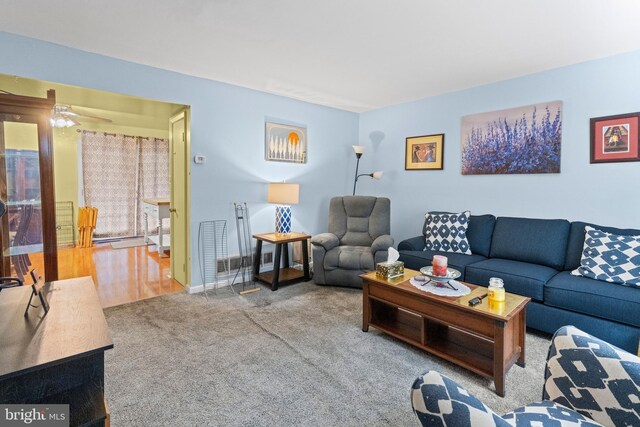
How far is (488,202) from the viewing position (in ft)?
12.2

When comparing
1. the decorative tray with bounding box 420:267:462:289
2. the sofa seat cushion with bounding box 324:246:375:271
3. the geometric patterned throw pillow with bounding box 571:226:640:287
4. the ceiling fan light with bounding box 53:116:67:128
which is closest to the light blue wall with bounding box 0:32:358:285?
the sofa seat cushion with bounding box 324:246:375:271

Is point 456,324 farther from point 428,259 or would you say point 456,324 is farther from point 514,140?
point 514,140

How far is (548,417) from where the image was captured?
1.13 metres

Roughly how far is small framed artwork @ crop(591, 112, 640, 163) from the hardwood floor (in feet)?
14.7

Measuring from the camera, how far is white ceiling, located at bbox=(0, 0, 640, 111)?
2139 mm

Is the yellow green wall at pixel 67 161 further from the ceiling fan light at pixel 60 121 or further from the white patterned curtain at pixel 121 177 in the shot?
the ceiling fan light at pixel 60 121

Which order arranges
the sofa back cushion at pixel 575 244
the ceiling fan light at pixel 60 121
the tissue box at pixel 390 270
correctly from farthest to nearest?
1. the ceiling fan light at pixel 60 121
2. the sofa back cushion at pixel 575 244
3. the tissue box at pixel 390 270

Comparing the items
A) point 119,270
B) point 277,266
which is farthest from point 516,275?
point 119,270

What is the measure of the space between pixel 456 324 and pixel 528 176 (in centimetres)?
217

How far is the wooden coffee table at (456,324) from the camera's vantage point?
194cm

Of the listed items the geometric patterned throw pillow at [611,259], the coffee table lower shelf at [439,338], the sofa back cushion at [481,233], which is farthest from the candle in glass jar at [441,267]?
the sofa back cushion at [481,233]

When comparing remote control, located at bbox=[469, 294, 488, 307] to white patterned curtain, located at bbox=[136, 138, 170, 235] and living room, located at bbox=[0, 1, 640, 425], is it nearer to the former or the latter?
living room, located at bbox=[0, 1, 640, 425]

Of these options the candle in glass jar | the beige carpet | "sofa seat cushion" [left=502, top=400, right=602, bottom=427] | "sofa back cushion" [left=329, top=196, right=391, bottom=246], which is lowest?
the beige carpet

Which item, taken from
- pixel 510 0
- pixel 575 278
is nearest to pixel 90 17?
pixel 510 0
